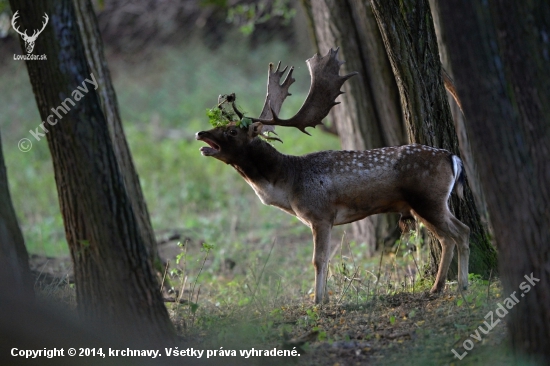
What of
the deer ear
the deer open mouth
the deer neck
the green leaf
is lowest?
the deer neck

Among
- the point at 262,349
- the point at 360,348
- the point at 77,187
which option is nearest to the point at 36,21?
the point at 77,187

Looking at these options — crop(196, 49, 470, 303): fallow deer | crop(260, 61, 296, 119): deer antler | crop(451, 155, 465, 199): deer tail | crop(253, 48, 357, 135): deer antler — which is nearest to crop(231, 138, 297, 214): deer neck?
crop(196, 49, 470, 303): fallow deer

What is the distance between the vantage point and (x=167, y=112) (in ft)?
74.8

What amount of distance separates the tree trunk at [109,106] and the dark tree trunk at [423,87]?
375 cm

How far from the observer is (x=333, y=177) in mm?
8109

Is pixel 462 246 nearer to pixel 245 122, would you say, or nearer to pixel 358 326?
pixel 358 326

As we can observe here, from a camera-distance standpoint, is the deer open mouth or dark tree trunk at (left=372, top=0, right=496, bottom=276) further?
the deer open mouth

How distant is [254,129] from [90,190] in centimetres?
282

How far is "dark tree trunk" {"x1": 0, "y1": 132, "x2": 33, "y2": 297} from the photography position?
6195mm

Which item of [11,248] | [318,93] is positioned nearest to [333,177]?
[318,93]

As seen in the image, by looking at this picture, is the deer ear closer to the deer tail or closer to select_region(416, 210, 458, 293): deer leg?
select_region(416, 210, 458, 293): deer leg

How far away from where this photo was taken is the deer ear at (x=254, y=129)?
818 cm

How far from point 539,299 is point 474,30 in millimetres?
1919

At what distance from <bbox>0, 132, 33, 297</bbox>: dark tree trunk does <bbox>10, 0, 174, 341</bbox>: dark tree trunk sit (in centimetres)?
64
